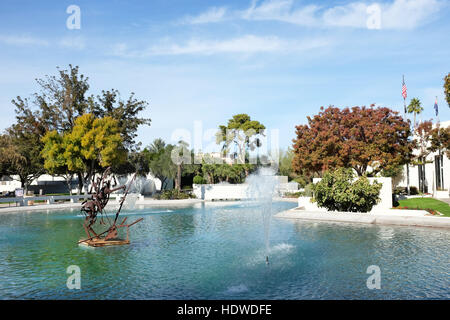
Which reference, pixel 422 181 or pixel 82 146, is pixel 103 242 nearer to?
pixel 82 146

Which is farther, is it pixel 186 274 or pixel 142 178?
pixel 142 178

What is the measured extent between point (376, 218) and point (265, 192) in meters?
6.39

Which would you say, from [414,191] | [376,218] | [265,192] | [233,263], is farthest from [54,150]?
[414,191]

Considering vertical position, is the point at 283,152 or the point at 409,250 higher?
the point at 283,152

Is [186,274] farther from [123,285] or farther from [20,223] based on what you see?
[20,223]

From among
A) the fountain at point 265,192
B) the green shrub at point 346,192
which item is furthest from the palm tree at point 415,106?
the green shrub at point 346,192

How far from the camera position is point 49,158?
39.2 m

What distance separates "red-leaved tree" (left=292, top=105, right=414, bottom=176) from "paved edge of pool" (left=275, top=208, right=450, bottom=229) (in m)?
6.99

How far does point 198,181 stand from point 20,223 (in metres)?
27.9

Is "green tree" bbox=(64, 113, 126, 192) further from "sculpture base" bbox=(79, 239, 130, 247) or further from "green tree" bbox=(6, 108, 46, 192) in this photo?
"sculpture base" bbox=(79, 239, 130, 247)

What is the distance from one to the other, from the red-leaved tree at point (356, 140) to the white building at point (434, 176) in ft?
24.4

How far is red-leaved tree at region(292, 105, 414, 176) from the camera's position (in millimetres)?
29438

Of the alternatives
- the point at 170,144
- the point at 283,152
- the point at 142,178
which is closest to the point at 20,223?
the point at 170,144

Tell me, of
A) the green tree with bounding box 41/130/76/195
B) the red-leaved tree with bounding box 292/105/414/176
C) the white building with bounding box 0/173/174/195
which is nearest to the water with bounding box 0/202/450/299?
the red-leaved tree with bounding box 292/105/414/176
